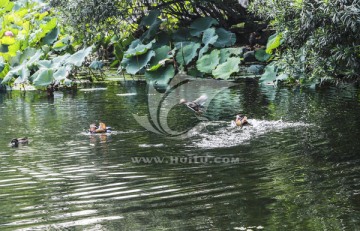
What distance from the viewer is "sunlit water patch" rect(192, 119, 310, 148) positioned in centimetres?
911

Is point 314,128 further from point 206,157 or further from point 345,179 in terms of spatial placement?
point 345,179

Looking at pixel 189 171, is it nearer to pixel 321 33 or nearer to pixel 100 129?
pixel 100 129

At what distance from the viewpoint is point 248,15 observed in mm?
20469

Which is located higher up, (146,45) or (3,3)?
(3,3)

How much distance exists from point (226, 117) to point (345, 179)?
15.8 feet

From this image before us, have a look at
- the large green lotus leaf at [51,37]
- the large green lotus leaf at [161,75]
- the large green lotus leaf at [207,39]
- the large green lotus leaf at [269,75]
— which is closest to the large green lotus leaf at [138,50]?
the large green lotus leaf at [161,75]

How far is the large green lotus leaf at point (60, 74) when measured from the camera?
56.4ft

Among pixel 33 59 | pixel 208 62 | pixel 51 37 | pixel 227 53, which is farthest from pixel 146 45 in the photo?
pixel 51 37

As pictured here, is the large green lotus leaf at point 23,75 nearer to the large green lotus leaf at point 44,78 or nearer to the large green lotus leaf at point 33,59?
the large green lotus leaf at point 33,59

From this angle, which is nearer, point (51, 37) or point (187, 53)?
point (187, 53)

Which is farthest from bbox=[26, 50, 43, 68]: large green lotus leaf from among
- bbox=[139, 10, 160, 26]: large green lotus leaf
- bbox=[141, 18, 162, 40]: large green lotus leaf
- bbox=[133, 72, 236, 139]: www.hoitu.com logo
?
bbox=[139, 10, 160, 26]: large green lotus leaf

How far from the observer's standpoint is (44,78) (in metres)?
16.8

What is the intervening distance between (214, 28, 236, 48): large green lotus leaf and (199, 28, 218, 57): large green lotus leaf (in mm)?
247

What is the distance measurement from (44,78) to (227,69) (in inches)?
185
